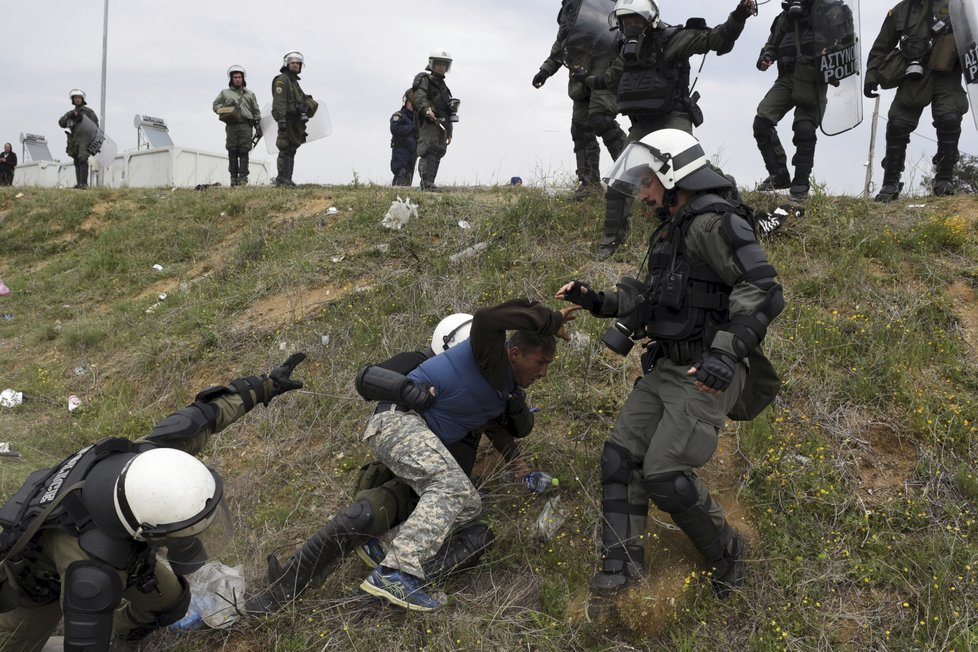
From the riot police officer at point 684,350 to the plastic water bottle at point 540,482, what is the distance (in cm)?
62

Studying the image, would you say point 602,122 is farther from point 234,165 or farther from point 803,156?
point 234,165

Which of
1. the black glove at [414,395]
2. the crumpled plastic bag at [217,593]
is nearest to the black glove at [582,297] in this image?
the black glove at [414,395]

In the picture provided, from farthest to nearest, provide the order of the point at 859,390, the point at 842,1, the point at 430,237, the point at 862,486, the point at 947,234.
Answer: the point at 430,237
the point at 842,1
the point at 947,234
the point at 859,390
the point at 862,486

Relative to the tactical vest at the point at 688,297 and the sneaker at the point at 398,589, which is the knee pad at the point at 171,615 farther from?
the tactical vest at the point at 688,297

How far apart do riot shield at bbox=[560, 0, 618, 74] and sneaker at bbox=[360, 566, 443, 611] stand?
15.8 ft

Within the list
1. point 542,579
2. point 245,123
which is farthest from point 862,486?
point 245,123

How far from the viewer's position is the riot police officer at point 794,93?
5.80m

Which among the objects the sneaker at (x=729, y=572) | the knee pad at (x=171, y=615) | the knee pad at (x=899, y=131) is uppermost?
the knee pad at (x=899, y=131)

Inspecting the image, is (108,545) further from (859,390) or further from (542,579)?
(859,390)

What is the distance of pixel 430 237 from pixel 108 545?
14.8 feet

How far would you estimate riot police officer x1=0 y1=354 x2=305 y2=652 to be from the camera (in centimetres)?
250

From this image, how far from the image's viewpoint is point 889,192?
6.18m

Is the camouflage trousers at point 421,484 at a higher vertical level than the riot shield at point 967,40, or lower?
lower

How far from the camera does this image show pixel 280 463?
4.60m
